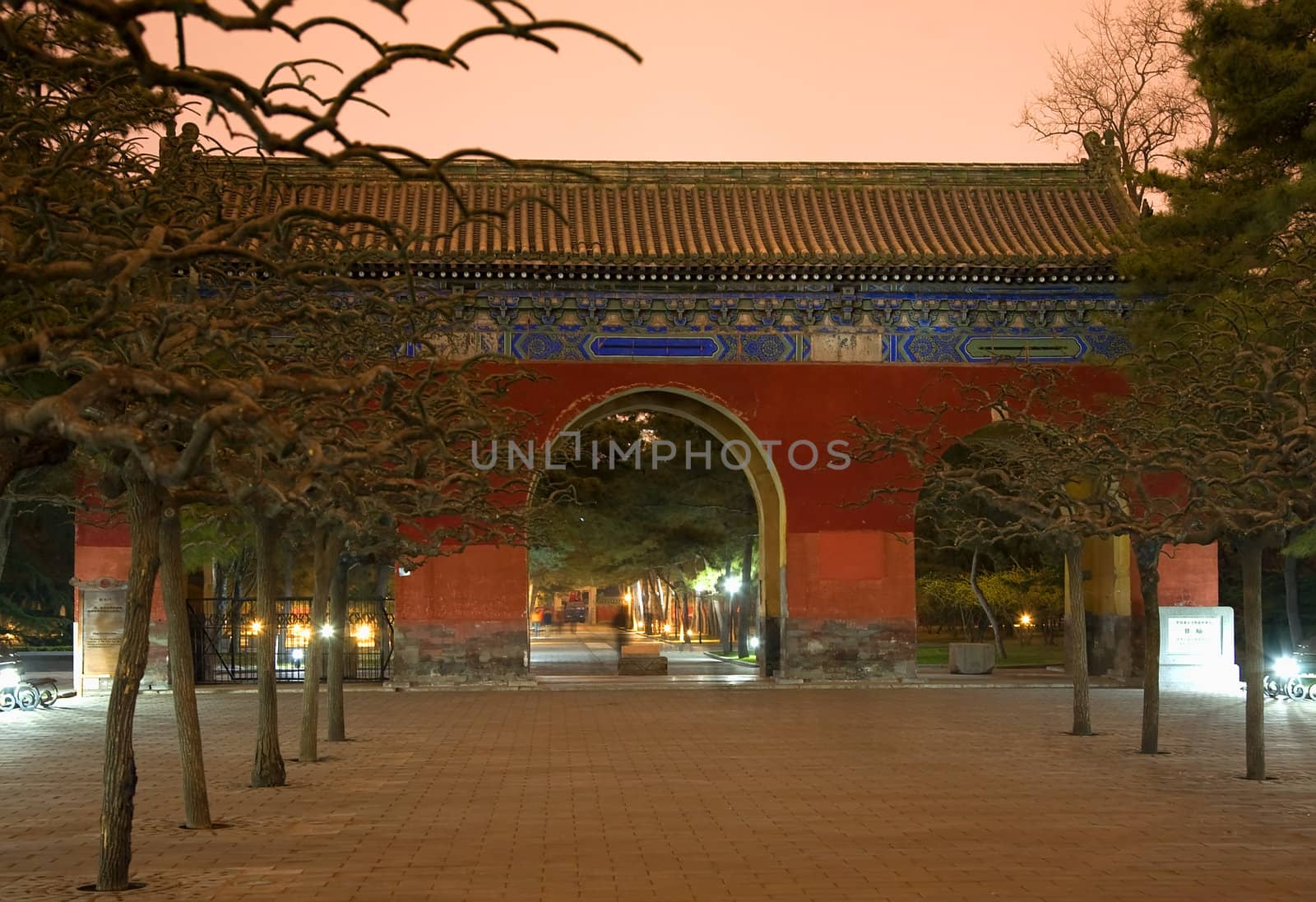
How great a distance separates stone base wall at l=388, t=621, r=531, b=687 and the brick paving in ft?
19.6

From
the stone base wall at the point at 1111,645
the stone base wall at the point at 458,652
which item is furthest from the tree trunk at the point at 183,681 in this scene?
the stone base wall at the point at 1111,645

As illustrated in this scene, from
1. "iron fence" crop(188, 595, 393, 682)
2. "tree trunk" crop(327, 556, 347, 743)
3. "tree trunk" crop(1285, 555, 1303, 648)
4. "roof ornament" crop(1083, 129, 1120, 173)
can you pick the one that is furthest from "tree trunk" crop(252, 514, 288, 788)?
"tree trunk" crop(1285, 555, 1303, 648)

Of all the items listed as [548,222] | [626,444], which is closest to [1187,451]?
[548,222]

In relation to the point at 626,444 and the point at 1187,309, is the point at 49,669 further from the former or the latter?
the point at 1187,309

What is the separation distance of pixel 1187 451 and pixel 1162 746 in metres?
3.92

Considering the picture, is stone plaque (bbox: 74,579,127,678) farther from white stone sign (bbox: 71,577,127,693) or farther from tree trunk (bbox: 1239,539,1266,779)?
tree trunk (bbox: 1239,539,1266,779)

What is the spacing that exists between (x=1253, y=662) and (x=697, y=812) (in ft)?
19.2

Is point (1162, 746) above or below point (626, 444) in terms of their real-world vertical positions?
below

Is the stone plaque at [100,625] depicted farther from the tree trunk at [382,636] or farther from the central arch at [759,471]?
the central arch at [759,471]

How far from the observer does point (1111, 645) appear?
3023 centimetres

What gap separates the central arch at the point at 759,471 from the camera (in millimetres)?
29344

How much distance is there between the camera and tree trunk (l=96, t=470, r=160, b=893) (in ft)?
32.5

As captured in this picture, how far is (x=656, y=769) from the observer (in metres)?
16.4

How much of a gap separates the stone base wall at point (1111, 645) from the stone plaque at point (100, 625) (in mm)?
16755
